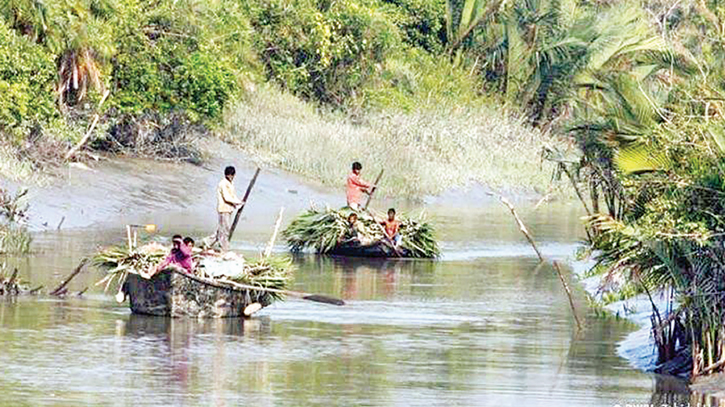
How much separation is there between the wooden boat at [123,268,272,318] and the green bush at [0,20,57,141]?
11.6 metres

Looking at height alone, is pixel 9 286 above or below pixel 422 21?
below

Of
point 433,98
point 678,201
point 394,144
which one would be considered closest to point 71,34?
point 394,144

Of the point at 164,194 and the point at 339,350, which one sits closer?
the point at 339,350

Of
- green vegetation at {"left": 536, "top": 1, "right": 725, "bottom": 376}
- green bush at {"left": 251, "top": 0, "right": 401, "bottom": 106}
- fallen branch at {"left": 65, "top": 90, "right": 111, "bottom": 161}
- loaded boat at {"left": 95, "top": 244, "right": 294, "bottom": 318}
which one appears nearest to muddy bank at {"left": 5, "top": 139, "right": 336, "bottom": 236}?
fallen branch at {"left": 65, "top": 90, "right": 111, "bottom": 161}

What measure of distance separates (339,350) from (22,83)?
1487 centimetres

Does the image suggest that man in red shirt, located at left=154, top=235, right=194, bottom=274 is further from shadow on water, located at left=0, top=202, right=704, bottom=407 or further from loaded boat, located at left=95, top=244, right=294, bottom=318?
shadow on water, located at left=0, top=202, right=704, bottom=407

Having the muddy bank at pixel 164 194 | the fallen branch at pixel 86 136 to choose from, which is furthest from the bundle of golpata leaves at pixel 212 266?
the fallen branch at pixel 86 136

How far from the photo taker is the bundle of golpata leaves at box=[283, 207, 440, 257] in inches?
1134

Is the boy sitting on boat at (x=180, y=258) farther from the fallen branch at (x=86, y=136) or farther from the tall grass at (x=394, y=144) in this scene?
the tall grass at (x=394, y=144)

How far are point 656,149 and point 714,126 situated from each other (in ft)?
3.47

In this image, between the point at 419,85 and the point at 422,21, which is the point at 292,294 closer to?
the point at 419,85

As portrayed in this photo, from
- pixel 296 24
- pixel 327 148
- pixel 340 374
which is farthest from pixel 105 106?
pixel 340 374

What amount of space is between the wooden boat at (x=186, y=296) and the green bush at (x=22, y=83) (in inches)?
458

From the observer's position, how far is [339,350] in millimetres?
17922
